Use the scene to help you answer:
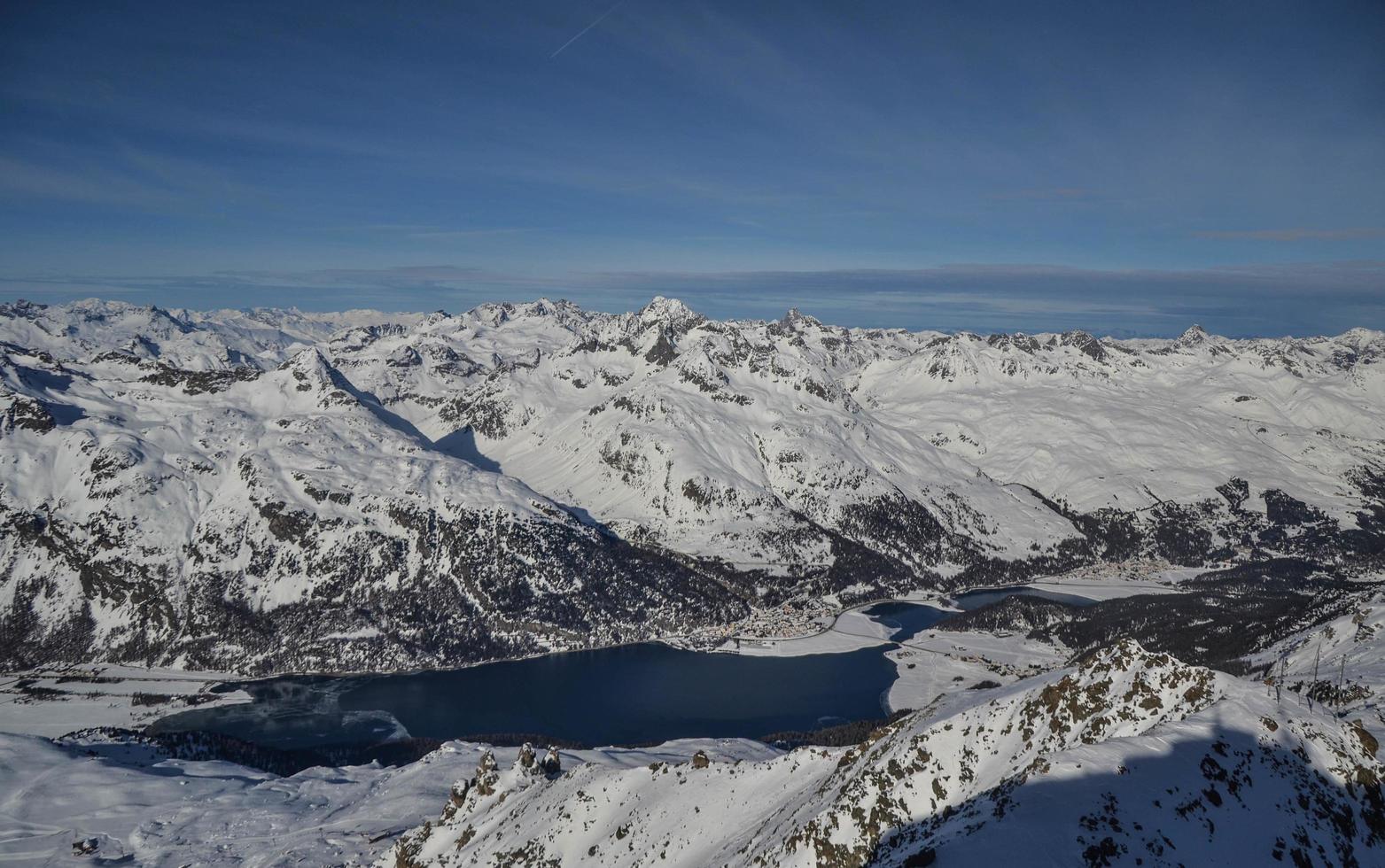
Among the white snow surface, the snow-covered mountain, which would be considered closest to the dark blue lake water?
the white snow surface

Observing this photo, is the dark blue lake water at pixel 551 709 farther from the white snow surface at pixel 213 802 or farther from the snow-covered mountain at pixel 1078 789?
the snow-covered mountain at pixel 1078 789

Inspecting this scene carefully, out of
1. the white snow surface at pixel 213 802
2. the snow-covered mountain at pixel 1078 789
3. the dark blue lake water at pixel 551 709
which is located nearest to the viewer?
the snow-covered mountain at pixel 1078 789

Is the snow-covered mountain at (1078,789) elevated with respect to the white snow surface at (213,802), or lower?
elevated

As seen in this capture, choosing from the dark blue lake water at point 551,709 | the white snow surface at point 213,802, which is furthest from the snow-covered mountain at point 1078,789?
the dark blue lake water at point 551,709

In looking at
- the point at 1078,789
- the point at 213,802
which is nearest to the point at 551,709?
the point at 213,802

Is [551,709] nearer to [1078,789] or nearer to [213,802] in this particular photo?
[213,802]

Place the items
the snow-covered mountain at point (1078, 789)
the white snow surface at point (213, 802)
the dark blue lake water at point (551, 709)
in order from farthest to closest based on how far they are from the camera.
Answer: the dark blue lake water at point (551, 709) < the white snow surface at point (213, 802) < the snow-covered mountain at point (1078, 789)

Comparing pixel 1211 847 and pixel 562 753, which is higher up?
pixel 1211 847

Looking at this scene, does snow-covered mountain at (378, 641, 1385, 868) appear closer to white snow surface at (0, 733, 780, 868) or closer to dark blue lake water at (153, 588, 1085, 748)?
white snow surface at (0, 733, 780, 868)

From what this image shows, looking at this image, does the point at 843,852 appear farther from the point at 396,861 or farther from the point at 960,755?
the point at 396,861

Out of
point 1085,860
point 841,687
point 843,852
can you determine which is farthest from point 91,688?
point 1085,860
